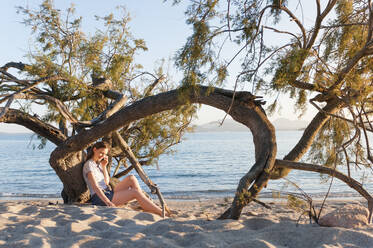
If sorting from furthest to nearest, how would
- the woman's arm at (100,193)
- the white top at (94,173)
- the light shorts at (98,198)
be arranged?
1. the white top at (94,173)
2. the light shorts at (98,198)
3. the woman's arm at (100,193)

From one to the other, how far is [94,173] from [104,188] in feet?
1.05

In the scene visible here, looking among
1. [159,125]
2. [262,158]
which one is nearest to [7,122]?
[159,125]

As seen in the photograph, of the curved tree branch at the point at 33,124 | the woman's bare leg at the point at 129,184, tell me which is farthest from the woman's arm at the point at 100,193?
the curved tree branch at the point at 33,124

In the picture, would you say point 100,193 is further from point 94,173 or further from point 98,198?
point 94,173

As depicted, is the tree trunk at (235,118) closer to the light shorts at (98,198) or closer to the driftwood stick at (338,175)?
the driftwood stick at (338,175)

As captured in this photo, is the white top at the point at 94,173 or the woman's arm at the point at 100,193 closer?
the woman's arm at the point at 100,193

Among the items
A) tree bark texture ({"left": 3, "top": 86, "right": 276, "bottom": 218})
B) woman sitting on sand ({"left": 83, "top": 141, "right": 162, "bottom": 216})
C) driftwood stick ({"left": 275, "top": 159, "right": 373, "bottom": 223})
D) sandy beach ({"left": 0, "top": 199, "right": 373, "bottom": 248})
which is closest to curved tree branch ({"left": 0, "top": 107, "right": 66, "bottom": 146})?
tree bark texture ({"left": 3, "top": 86, "right": 276, "bottom": 218})

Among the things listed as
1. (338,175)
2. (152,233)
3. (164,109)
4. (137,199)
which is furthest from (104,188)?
(338,175)

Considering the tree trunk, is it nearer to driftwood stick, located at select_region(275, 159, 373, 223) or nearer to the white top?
driftwood stick, located at select_region(275, 159, 373, 223)

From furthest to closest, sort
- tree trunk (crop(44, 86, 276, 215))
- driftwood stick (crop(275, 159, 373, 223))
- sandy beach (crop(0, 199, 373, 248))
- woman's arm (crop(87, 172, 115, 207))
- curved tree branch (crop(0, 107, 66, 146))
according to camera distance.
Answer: curved tree branch (crop(0, 107, 66, 146)) < woman's arm (crop(87, 172, 115, 207)) < tree trunk (crop(44, 86, 276, 215)) < driftwood stick (crop(275, 159, 373, 223)) < sandy beach (crop(0, 199, 373, 248))

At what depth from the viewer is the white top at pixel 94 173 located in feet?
17.8

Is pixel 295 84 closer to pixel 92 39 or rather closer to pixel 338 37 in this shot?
pixel 338 37

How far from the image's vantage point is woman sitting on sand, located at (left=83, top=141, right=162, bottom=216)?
5203 mm

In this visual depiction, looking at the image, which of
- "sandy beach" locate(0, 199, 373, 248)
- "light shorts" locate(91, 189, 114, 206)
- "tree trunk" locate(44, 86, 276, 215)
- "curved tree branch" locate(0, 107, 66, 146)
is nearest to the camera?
"sandy beach" locate(0, 199, 373, 248)
